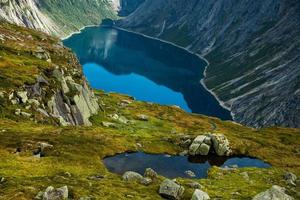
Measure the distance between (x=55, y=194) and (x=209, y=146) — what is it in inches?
1713

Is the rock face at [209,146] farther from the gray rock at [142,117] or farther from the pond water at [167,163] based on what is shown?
the gray rock at [142,117]

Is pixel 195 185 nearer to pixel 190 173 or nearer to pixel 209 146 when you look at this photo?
pixel 190 173

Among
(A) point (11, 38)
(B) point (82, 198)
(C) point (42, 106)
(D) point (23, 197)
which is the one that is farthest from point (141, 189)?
(A) point (11, 38)

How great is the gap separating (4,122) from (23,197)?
35.3 m

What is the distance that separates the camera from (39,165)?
5675cm

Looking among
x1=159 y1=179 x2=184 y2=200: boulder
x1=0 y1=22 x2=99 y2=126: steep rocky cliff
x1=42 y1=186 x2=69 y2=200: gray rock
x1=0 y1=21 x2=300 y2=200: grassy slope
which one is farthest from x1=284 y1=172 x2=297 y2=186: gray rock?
x1=0 y1=22 x2=99 y2=126: steep rocky cliff

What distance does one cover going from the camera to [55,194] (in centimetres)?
4212

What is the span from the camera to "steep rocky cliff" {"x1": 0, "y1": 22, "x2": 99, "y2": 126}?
82625 mm

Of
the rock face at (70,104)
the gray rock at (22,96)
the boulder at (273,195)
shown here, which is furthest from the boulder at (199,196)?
the gray rock at (22,96)

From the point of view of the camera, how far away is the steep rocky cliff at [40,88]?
3253 inches

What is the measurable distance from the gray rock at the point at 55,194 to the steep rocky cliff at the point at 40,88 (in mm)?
38464

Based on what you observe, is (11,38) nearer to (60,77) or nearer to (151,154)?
(60,77)

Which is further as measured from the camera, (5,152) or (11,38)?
(11,38)

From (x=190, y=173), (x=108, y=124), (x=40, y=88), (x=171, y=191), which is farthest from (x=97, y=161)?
(x=108, y=124)
